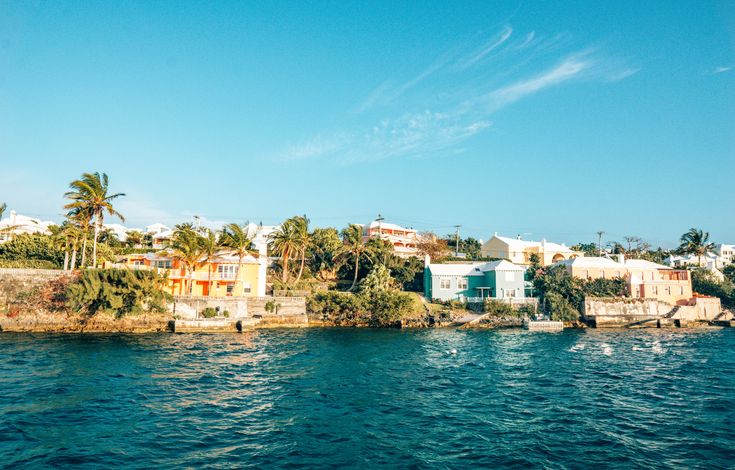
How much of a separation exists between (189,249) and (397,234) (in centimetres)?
6085

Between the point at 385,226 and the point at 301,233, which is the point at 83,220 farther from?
the point at 385,226

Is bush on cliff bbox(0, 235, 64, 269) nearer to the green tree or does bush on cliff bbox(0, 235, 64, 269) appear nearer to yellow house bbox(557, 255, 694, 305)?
the green tree

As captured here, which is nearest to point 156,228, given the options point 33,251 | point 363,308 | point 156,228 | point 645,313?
point 156,228

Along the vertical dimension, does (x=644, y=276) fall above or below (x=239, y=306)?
above

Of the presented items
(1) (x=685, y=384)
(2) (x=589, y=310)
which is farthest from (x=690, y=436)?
(2) (x=589, y=310)

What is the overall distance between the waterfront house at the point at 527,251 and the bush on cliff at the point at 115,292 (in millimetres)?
71041

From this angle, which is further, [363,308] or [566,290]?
[566,290]

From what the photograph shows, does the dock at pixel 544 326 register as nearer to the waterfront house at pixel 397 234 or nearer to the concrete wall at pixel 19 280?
the waterfront house at pixel 397 234

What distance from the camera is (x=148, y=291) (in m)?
45.9

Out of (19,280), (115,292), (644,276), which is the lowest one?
(115,292)

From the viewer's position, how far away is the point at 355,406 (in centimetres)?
2141

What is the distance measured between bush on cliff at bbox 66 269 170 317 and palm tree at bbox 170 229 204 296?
16.2 feet

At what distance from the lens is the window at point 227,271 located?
5692 cm

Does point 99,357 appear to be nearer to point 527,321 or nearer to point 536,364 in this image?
point 536,364
